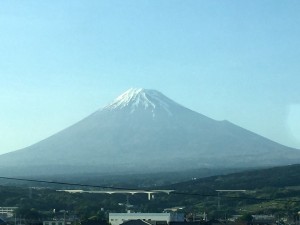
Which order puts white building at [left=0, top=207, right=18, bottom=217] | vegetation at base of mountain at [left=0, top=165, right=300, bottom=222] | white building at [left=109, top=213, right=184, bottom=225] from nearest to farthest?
white building at [left=109, top=213, right=184, bottom=225] < white building at [left=0, top=207, right=18, bottom=217] < vegetation at base of mountain at [left=0, top=165, right=300, bottom=222]

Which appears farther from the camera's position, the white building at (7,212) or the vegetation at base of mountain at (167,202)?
the vegetation at base of mountain at (167,202)

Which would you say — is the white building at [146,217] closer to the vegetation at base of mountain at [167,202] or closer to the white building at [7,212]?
the vegetation at base of mountain at [167,202]

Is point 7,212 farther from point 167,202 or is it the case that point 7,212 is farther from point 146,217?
point 167,202

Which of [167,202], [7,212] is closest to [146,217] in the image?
[7,212]

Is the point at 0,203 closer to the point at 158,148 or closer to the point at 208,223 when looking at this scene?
the point at 208,223

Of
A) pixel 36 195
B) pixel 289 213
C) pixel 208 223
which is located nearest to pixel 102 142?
pixel 36 195

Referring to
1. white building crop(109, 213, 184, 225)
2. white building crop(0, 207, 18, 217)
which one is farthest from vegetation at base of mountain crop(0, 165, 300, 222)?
white building crop(109, 213, 184, 225)

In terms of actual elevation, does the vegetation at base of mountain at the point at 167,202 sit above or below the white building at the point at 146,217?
above

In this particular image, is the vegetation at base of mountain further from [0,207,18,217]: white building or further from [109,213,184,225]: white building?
[109,213,184,225]: white building

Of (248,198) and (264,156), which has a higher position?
(264,156)

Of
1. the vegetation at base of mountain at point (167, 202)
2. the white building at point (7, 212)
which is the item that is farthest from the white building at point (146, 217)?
the white building at point (7, 212)

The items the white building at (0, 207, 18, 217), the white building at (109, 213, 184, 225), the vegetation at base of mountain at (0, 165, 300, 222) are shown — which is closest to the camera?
the white building at (109, 213, 184, 225)
